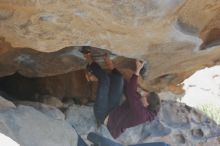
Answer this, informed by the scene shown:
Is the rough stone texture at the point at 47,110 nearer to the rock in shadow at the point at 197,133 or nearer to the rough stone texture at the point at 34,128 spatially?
the rough stone texture at the point at 34,128

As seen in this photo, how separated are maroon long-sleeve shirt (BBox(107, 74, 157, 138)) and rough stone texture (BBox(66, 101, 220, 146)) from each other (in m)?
0.29

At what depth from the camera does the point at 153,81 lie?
4.58 meters

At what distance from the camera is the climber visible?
350cm

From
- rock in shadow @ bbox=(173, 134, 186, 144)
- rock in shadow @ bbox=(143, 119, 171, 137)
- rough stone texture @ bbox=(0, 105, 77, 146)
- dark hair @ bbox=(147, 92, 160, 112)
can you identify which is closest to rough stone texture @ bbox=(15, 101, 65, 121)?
rough stone texture @ bbox=(0, 105, 77, 146)

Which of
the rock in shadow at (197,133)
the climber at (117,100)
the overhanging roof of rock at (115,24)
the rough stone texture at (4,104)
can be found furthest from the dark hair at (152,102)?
the rough stone texture at (4,104)

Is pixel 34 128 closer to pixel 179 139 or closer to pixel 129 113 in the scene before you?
pixel 129 113

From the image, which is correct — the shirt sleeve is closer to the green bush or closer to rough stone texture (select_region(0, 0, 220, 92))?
rough stone texture (select_region(0, 0, 220, 92))

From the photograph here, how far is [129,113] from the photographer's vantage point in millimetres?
3605

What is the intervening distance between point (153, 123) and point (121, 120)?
0.92 metres

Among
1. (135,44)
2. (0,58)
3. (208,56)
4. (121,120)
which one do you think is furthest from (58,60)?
(208,56)

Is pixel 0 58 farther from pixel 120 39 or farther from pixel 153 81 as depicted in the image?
pixel 153 81

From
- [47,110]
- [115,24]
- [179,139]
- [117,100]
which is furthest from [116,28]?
[179,139]

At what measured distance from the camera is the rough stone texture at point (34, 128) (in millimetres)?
2895

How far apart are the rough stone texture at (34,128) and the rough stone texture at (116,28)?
49 centimetres
